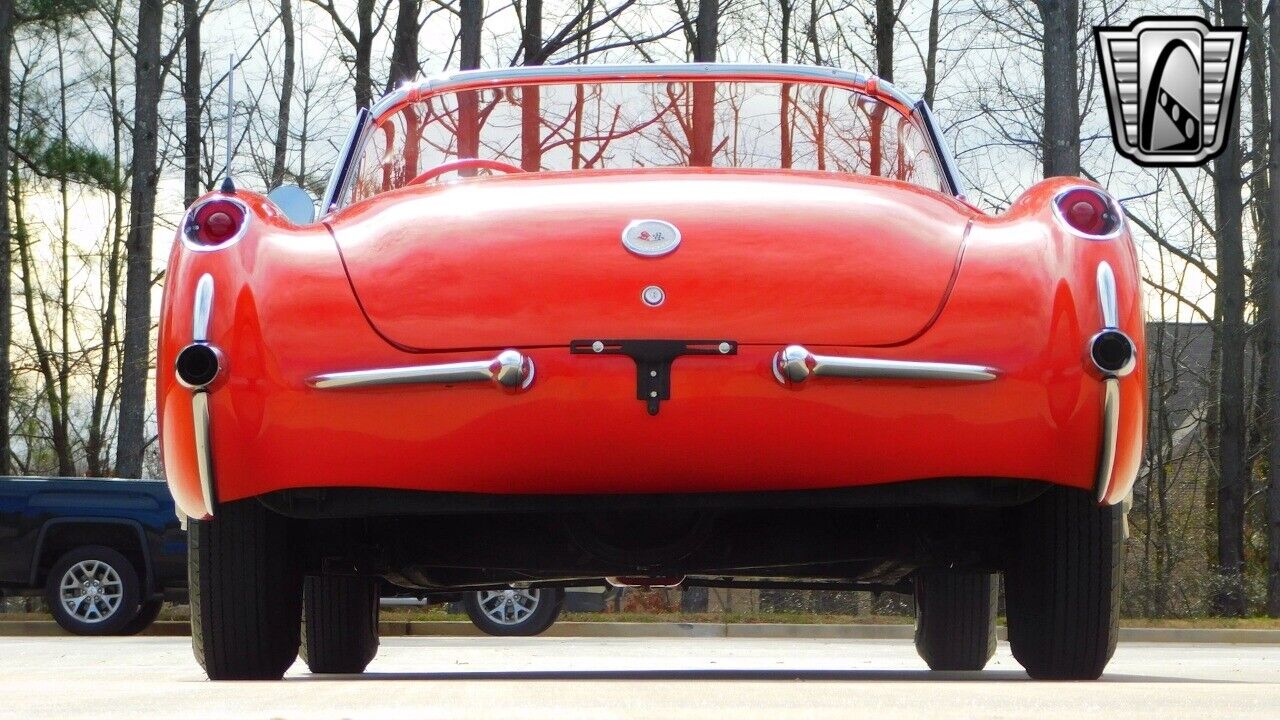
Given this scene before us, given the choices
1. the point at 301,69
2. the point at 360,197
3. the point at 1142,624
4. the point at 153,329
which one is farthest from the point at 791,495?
the point at 301,69

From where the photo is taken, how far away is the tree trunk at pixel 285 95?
27844mm

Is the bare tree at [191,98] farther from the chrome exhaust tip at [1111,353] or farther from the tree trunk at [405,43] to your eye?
the chrome exhaust tip at [1111,353]

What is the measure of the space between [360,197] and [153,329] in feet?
69.1

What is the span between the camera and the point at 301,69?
94.3 feet

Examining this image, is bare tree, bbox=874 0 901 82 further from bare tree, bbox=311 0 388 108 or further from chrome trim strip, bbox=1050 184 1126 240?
chrome trim strip, bbox=1050 184 1126 240

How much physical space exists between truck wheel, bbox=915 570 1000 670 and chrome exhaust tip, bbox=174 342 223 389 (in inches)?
118

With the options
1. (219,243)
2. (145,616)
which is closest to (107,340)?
(145,616)

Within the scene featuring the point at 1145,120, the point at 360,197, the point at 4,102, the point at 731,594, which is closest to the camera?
the point at 360,197

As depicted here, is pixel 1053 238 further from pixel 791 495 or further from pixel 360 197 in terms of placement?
pixel 360 197

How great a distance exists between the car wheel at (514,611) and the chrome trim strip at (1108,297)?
10.3m

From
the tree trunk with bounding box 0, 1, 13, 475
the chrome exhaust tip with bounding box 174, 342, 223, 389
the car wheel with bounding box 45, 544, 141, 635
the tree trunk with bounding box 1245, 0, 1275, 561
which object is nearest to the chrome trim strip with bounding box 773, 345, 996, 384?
the chrome exhaust tip with bounding box 174, 342, 223, 389

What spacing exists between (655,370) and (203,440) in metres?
1.02

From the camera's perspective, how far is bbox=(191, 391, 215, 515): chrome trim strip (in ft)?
12.2

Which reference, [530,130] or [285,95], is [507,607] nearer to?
[530,130]
